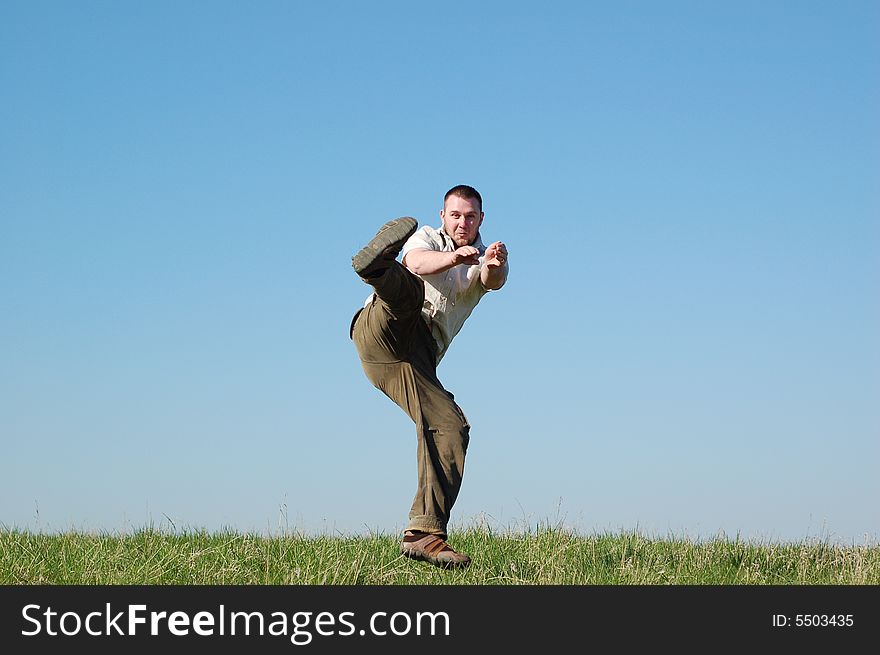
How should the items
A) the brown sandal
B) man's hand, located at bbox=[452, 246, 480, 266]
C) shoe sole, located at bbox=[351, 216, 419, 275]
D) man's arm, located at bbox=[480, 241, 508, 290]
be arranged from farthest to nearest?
1. man's arm, located at bbox=[480, 241, 508, 290]
2. the brown sandal
3. man's hand, located at bbox=[452, 246, 480, 266]
4. shoe sole, located at bbox=[351, 216, 419, 275]

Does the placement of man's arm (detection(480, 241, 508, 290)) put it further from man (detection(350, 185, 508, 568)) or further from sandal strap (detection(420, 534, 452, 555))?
sandal strap (detection(420, 534, 452, 555))

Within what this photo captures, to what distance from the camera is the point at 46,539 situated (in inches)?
337

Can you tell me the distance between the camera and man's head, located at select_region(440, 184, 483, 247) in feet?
23.2

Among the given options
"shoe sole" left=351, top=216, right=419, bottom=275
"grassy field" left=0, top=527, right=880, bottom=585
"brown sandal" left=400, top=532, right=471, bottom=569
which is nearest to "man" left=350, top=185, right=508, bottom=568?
"brown sandal" left=400, top=532, right=471, bottom=569

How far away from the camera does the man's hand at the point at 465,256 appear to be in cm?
638

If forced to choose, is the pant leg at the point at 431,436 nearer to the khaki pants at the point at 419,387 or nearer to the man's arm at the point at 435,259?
the khaki pants at the point at 419,387

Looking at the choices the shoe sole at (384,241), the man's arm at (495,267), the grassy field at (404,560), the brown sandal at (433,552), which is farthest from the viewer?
the man's arm at (495,267)

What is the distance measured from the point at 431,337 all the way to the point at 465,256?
1089 mm

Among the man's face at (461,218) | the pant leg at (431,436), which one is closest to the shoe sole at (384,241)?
the man's face at (461,218)

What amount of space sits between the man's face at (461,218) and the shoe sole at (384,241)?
0.80m

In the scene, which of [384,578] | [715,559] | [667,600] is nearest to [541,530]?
[715,559]

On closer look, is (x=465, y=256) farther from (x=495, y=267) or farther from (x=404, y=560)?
(x=404, y=560)

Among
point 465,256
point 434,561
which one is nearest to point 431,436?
point 434,561

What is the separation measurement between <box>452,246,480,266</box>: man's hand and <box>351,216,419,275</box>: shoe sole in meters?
0.34
